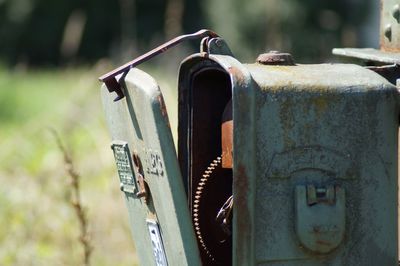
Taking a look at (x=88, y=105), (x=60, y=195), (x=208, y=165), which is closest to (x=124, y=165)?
(x=208, y=165)

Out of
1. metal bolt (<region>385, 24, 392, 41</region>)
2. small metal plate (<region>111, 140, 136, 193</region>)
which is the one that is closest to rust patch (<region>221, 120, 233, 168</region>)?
small metal plate (<region>111, 140, 136, 193</region>)

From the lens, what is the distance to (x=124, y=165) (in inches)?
135

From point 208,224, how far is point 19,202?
3229mm

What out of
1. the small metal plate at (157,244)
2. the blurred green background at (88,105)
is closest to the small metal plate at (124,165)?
the small metal plate at (157,244)

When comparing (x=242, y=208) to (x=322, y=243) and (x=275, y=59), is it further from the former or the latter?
(x=275, y=59)

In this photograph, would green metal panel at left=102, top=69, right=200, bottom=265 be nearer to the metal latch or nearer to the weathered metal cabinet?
the weathered metal cabinet

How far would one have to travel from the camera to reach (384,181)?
10.1 feet

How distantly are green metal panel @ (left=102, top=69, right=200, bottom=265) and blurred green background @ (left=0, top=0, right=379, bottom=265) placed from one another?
6.46 feet

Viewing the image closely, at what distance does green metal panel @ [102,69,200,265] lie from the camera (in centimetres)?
295

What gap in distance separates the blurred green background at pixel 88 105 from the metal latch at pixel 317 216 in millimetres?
2548

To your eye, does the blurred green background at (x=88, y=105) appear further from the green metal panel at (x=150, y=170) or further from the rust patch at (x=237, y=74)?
the rust patch at (x=237, y=74)

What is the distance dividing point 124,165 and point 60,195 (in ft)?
10.5

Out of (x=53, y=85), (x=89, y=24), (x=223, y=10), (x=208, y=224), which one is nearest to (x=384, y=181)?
(x=208, y=224)

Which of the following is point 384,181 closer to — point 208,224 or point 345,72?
point 345,72
